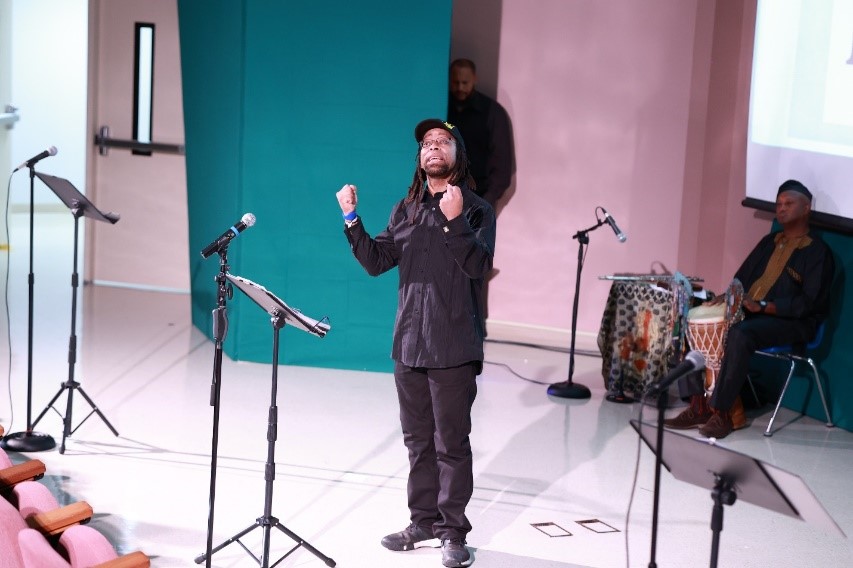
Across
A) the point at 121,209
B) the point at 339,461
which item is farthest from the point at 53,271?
the point at 339,461

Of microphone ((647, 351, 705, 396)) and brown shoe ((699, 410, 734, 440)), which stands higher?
microphone ((647, 351, 705, 396))

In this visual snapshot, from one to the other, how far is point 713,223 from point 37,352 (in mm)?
4549

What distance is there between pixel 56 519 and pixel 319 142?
→ 4.38m

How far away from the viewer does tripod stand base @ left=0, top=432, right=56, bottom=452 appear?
5383 millimetres

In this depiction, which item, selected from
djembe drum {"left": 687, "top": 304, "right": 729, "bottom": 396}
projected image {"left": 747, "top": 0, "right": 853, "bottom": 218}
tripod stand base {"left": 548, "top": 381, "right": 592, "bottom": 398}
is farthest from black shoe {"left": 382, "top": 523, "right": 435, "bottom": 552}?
projected image {"left": 747, "top": 0, "right": 853, "bottom": 218}

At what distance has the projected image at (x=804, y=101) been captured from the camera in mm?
6418

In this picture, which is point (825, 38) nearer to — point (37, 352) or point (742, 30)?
A: point (742, 30)

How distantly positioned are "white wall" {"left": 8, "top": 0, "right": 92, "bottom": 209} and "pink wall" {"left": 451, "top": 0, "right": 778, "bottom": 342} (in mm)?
6506

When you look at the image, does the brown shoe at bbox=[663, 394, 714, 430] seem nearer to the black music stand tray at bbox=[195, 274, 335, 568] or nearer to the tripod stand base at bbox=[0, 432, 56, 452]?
the black music stand tray at bbox=[195, 274, 335, 568]

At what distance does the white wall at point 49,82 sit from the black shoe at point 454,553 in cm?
993

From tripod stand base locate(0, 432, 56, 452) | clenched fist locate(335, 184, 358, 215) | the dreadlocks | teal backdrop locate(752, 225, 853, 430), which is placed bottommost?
tripod stand base locate(0, 432, 56, 452)

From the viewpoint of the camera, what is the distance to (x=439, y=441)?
14.4 ft

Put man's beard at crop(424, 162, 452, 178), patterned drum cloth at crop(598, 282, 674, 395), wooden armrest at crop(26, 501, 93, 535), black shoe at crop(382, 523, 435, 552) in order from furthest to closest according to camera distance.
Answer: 1. patterned drum cloth at crop(598, 282, 674, 395)
2. black shoe at crop(382, 523, 435, 552)
3. man's beard at crop(424, 162, 452, 178)
4. wooden armrest at crop(26, 501, 93, 535)

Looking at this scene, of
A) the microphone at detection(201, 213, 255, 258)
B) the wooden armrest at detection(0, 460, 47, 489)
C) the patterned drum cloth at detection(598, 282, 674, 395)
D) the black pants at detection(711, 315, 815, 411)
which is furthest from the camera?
the patterned drum cloth at detection(598, 282, 674, 395)
